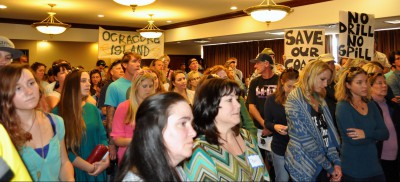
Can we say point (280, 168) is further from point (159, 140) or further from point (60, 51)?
point (60, 51)

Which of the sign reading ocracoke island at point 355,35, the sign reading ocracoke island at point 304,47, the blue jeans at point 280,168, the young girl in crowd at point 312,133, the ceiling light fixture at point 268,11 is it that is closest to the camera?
the young girl in crowd at point 312,133

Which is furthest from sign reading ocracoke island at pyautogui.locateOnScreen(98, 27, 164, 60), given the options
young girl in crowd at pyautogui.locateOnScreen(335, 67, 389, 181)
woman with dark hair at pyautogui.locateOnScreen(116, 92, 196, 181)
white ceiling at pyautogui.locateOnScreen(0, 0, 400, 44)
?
woman with dark hair at pyautogui.locateOnScreen(116, 92, 196, 181)

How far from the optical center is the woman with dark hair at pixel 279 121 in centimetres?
404

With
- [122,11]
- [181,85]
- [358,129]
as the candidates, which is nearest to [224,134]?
[358,129]

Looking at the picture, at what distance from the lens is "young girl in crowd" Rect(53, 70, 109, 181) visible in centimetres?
300

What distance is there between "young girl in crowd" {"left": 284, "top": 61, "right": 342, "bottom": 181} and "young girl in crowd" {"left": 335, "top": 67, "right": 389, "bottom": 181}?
6.5 inches

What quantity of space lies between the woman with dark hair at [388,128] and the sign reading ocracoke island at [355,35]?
1.14 meters

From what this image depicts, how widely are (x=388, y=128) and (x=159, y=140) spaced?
11.1 feet

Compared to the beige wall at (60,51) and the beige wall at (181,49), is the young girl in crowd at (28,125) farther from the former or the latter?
the beige wall at (181,49)

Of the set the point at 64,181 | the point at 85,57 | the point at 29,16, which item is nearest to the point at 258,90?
the point at 64,181

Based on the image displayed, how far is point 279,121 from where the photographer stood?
4.17 metres

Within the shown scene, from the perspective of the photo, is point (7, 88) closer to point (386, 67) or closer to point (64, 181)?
point (64, 181)

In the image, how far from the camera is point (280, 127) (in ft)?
13.2

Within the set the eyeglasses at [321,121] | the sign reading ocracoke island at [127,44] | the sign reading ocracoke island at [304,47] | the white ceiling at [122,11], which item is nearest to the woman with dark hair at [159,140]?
the eyeglasses at [321,121]
